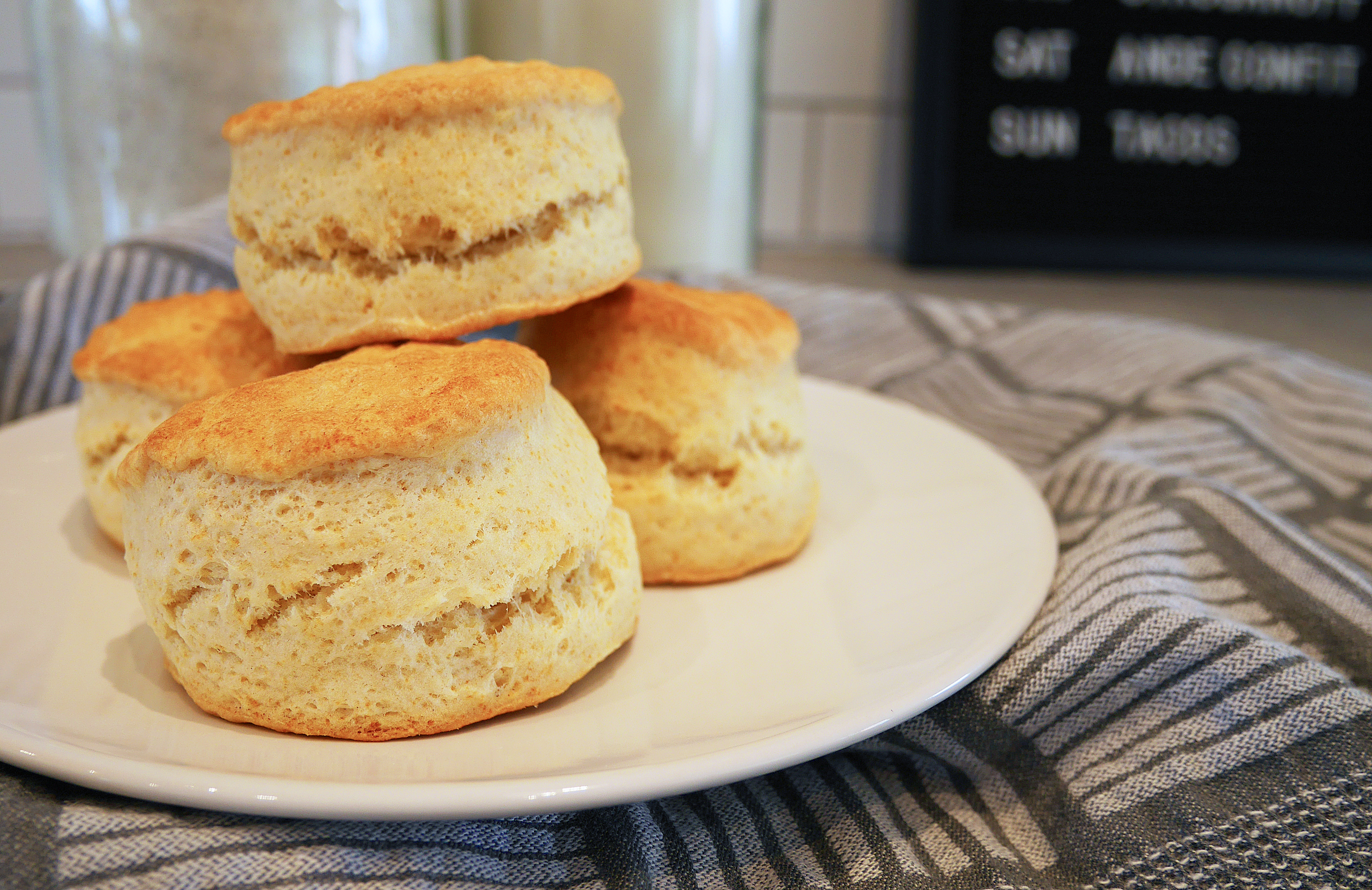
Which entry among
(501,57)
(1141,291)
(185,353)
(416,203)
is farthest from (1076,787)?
(1141,291)

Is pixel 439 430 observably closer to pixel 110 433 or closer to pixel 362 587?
pixel 362 587

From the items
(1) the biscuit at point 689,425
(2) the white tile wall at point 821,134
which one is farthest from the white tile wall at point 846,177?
(1) the biscuit at point 689,425

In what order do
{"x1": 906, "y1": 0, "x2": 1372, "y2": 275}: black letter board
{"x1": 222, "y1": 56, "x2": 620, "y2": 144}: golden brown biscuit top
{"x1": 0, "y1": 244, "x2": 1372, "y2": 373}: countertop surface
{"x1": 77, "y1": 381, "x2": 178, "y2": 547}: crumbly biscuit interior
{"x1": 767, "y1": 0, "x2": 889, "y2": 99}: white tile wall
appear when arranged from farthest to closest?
{"x1": 767, "y1": 0, "x2": 889, "y2": 99}: white tile wall, {"x1": 906, "y1": 0, "x2": 1372, "y2": 275}: black letter board, {"x1": 0, "y1": 244, "x2": 1372, "y2": 373}: countertop surface, {"x1": 77, "y1": 381, "x2": 178, "y2": 547}: crumbly biscuit interior, {"x1": 222, "y1": 56, "x2": 620, "y2": 144}: golden brown biscuit top

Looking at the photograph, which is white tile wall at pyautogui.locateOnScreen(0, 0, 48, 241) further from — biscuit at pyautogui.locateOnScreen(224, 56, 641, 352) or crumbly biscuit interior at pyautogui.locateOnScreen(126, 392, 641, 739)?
crumbly biscuit interior at pyautogui.locateOnScreen(126, 392, 641, 739)

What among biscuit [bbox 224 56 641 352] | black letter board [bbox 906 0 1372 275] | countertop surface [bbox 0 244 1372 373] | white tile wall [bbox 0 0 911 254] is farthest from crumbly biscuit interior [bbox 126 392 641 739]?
black letter board [bbox 906 0 1372 275]

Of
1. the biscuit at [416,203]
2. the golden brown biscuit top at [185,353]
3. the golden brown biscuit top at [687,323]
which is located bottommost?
the golden brown biscuit top at [185,353]

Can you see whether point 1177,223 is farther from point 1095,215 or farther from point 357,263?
point 357,263

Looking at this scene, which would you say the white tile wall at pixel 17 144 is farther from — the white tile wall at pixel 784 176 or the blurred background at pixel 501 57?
the white tile wall at pixel 784 176
